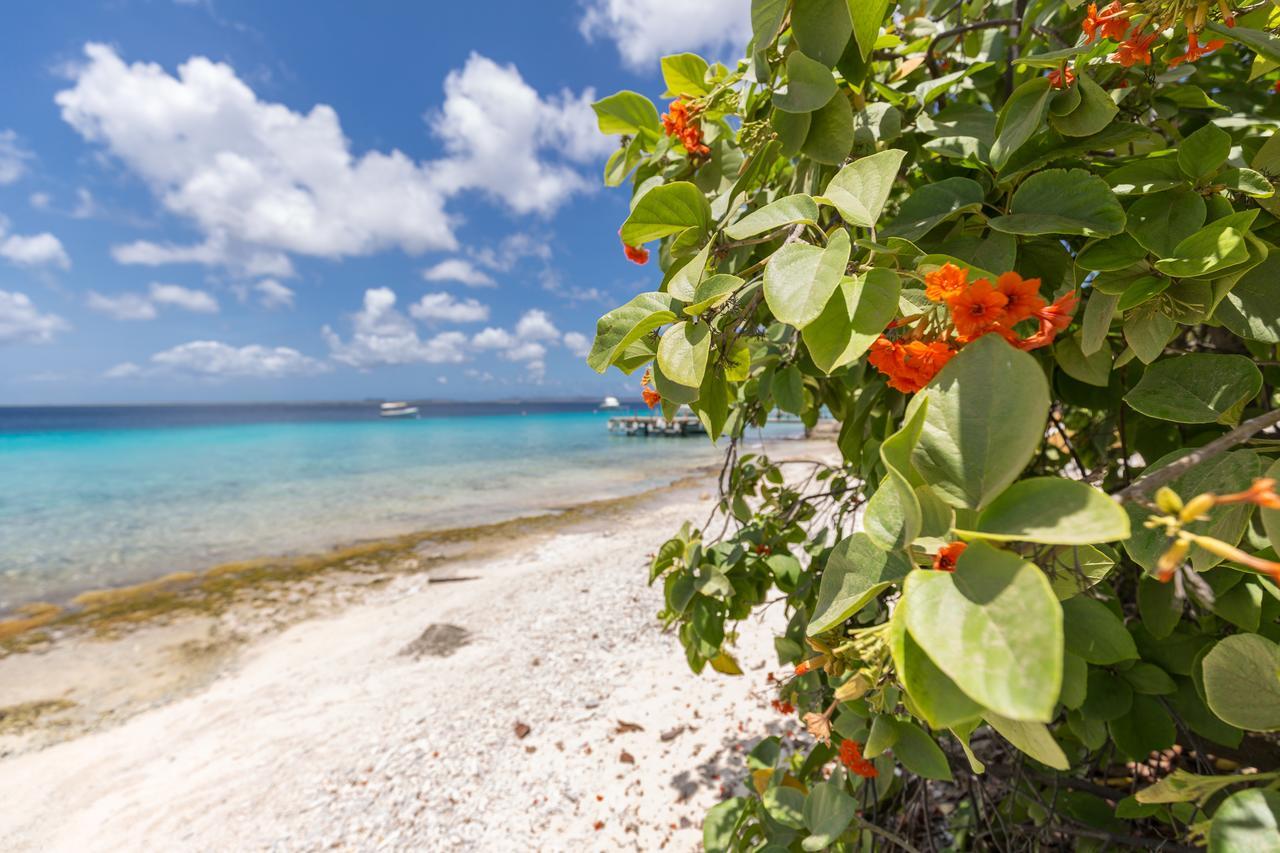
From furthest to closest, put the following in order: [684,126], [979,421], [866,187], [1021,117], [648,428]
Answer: [648,428], [684,126], [1021,117], [866,187], [979,421]

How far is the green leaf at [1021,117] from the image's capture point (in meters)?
0.74

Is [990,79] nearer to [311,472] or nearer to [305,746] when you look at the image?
[305,746]

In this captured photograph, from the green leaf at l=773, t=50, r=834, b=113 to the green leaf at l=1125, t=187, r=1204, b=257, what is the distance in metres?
0.44

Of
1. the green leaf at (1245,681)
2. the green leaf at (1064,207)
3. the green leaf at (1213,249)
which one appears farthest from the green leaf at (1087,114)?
the green leaf at (1245,681)

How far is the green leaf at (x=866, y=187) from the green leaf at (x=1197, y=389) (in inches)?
15.5

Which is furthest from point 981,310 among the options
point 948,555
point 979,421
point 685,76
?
point 685,76

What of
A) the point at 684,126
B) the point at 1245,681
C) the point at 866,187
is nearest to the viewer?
the point at 1245,681

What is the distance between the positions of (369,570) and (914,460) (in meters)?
9.80

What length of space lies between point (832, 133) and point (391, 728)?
15.1 feet

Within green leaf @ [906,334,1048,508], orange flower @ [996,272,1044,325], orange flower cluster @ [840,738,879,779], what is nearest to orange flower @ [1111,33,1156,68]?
orange flower @ [996,272,1044,325]

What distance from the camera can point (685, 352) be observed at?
69 centimetres

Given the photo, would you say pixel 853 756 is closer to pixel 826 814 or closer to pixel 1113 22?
pixel 826 814

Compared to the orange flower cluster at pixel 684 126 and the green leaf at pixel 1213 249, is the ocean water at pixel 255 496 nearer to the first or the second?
the orange flower cluster at pixel 684 126

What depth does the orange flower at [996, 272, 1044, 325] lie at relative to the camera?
0.51m
